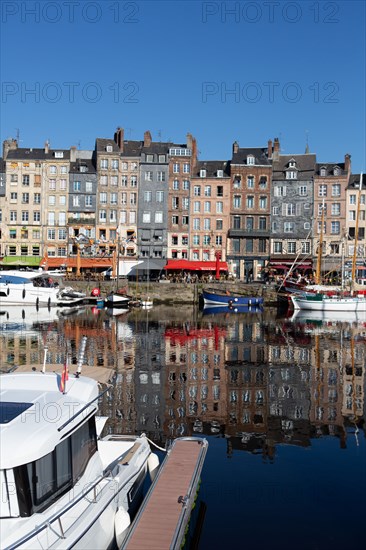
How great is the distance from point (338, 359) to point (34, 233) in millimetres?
58405

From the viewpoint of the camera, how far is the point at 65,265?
75.6m

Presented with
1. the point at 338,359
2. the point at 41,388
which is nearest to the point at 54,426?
the point at 41,388

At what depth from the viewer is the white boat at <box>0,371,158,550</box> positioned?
8.22 metres

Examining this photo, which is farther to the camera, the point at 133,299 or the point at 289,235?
the point at 289,235

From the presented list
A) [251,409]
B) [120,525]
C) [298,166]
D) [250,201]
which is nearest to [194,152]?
[250,201]

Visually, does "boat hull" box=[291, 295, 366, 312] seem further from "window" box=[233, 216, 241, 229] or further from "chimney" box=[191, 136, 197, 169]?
"chimney" box=[191, 136, 197, 169]

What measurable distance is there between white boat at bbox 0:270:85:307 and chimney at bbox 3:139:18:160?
2749 centimetres

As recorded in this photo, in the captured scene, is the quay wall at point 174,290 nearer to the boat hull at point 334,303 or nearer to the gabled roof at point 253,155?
the boat hull at point 334,303

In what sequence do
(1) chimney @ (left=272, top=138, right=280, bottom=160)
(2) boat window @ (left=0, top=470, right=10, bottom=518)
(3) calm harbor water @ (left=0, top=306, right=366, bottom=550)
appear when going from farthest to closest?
(1) chimney @ (left=272, top=138, right=280, bottom=160)
(3) calm harbor water @ (left=0, top=306, right=366, bottom=550)
(2) boat window @ (left=0, top=470, right=10, bottom=518)

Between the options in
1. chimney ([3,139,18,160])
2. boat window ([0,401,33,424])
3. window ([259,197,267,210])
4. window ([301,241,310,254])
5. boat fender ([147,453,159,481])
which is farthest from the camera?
chimney ([3,139,18,160])

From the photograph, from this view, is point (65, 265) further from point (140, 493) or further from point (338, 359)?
point (140, 493)

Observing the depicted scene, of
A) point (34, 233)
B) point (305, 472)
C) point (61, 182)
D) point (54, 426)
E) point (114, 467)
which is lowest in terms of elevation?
point (305, 472)

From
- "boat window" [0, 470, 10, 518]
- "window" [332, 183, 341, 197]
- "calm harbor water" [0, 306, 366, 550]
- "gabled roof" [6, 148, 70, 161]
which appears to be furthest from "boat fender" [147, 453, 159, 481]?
"gabled roof" [6, 148, 70, 161]

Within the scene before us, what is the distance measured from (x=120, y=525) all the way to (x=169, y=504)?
1.13m
